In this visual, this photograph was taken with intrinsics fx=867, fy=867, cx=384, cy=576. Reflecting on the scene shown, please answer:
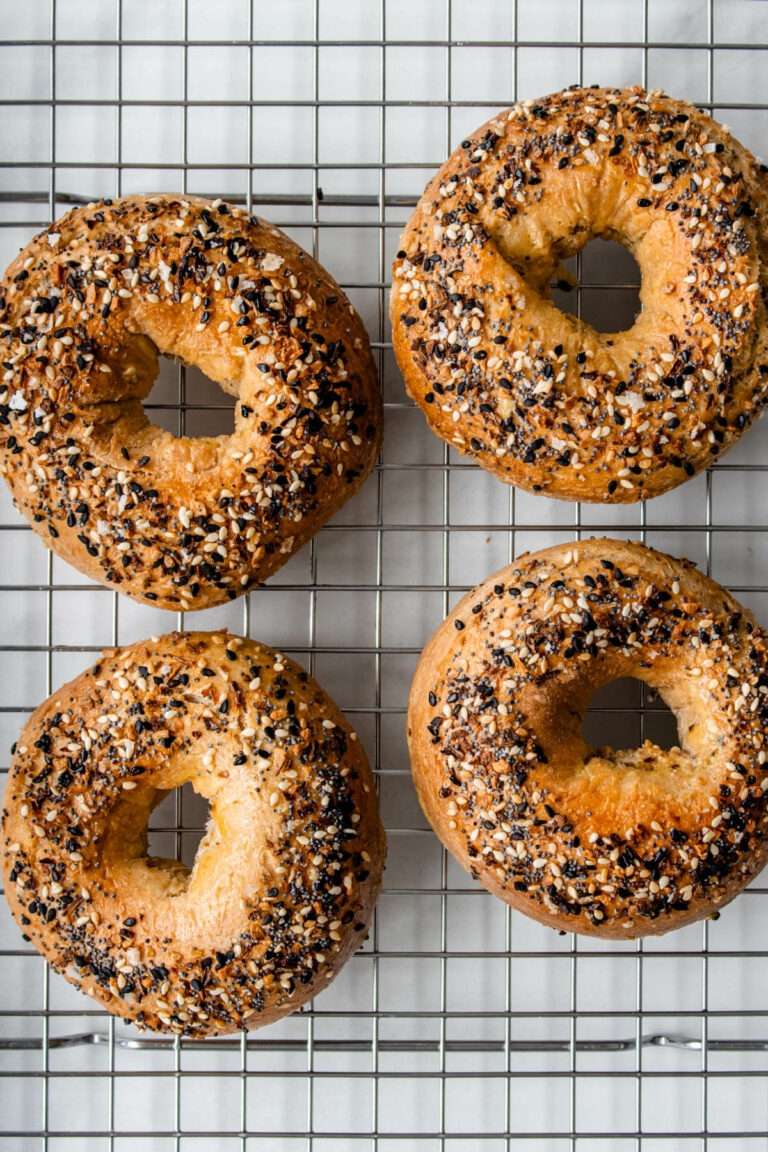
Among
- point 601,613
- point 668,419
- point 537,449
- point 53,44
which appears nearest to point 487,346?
point 537,449

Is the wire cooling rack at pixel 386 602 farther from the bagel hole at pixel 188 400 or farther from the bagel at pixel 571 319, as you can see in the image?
the bagel at pixel 571 319

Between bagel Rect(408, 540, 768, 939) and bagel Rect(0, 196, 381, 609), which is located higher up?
bagel Rect(0, 196, 381, 609)

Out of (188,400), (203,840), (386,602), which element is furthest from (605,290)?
(203,840)

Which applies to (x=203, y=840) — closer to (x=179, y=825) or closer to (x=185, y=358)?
(x=179, y=825)

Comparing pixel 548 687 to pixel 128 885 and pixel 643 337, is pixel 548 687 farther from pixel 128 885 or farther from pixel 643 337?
pixel 128 885

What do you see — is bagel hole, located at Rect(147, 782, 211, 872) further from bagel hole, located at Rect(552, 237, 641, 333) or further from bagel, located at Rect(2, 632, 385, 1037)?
bagel hole, located at Rect(552, 237, 641, 333)

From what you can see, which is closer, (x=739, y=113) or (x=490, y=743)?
(x=490, y=743)

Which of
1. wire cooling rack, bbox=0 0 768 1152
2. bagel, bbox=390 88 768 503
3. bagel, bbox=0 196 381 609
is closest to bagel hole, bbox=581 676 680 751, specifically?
wire cooling rack, bbox=0 0 768 1152
